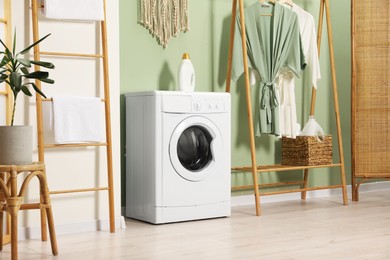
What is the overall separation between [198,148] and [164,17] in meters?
0.94

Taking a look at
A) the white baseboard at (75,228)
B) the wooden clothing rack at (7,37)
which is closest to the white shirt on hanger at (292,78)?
the white baseboard at (75,228)

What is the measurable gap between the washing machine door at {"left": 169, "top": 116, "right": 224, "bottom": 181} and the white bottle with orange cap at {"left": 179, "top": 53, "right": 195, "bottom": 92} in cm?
29

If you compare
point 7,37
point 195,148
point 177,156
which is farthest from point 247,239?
point 7,37

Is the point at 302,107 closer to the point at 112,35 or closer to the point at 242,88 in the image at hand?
the point at 242,88

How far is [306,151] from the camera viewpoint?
480cm

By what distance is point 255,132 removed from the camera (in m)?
5.00

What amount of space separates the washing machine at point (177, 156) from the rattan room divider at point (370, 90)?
136 centimetres

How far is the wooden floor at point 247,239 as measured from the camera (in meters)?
3.12

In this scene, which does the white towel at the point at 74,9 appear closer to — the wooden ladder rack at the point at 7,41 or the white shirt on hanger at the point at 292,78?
the wooden ladder rack at the point at 7,41

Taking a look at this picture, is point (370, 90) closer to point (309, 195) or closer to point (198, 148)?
point (309, 195)

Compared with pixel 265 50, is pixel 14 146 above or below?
below

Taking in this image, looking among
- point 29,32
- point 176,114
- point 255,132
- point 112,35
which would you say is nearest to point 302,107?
point 255,132

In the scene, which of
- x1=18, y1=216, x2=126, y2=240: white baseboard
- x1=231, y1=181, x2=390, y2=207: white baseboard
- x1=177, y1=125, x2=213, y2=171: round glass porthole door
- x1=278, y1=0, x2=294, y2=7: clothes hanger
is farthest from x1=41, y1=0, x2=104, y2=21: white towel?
x1=231, y1=181, x2=390, y2=207: white baseboard

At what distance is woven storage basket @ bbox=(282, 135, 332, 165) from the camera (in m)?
4.81
